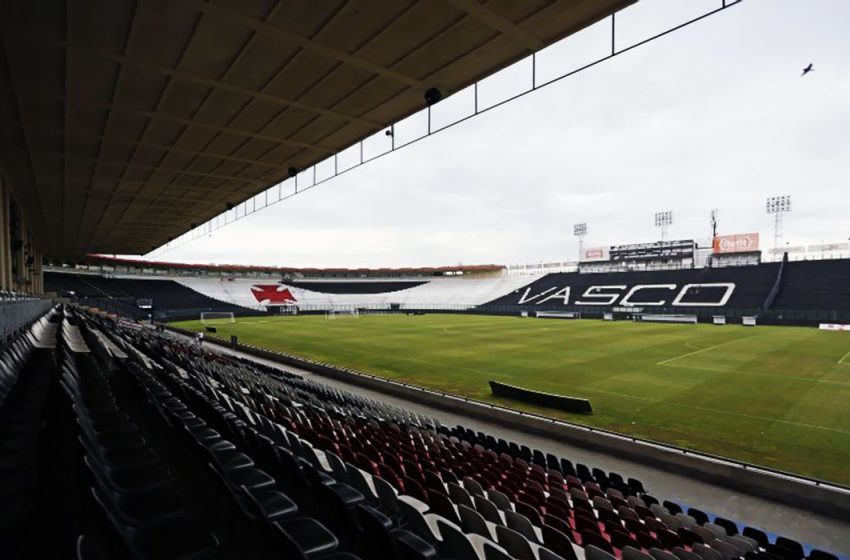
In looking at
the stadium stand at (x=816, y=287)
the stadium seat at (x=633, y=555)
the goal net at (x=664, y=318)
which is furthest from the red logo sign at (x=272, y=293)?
the stadium seat at (x=633, y=555)

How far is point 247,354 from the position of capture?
2927cm

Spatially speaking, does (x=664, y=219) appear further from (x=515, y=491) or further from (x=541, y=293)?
(x=515, y=491)

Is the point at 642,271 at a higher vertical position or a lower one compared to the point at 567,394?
higher

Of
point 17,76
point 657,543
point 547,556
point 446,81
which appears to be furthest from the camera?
point 446,81

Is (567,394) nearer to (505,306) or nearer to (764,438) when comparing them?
(764,438)

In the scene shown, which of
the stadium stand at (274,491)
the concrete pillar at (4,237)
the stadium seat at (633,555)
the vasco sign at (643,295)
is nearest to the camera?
the stadium stand at (274,491)

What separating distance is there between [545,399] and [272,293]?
72.0 m

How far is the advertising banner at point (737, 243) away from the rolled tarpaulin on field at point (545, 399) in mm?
66797

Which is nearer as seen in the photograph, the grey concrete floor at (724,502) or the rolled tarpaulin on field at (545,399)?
the grey concrete floor at (724,502)

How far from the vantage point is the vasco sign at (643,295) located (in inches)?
2137

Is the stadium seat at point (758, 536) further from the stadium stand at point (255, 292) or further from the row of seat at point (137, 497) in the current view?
the stadium stand at point (255, 292)

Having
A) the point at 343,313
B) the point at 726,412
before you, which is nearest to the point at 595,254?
the point at 343,313

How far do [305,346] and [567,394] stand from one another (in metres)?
20.8

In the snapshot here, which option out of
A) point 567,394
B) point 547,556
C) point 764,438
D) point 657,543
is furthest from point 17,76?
point 764,438
